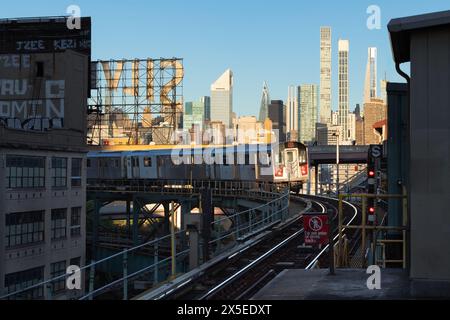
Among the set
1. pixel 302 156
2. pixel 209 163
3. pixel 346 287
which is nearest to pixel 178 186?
pixel 209 163

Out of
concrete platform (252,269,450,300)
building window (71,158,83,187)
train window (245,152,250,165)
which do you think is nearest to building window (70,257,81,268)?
building window (71,158,83,187)

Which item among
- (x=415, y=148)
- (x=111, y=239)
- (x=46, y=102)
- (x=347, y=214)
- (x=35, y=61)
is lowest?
(x=111, y=239)

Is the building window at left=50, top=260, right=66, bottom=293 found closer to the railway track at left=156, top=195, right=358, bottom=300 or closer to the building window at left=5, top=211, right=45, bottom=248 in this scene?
the building window at left=5, top=211, right=45, bottom=248

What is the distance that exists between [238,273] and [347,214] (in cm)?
2190

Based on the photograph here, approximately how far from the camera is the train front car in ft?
144

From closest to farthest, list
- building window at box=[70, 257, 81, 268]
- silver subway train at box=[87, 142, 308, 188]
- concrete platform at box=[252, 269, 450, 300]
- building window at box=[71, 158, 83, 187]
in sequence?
concrete platform at box=[252, 269, 450, 300] < building window at box=[70, 257, 81, 268] < building window at box=[71, 158, 83, 187] < silver subway train at box=[87, 142, 308, 188]

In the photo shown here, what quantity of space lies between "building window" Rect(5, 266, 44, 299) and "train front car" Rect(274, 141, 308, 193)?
19940 mm

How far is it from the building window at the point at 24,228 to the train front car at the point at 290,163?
63.8 ft

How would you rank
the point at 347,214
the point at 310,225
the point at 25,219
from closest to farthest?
1. the point at 310,225
2. the point at 25,219
3. the point at 347,214

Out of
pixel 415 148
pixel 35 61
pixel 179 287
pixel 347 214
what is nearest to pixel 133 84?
pixel 35 61

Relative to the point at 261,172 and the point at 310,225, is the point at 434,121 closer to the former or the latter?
the point at 310,225

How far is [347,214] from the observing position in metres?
36.1

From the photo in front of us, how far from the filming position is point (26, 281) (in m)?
28.1

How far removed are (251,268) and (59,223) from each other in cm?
1723
